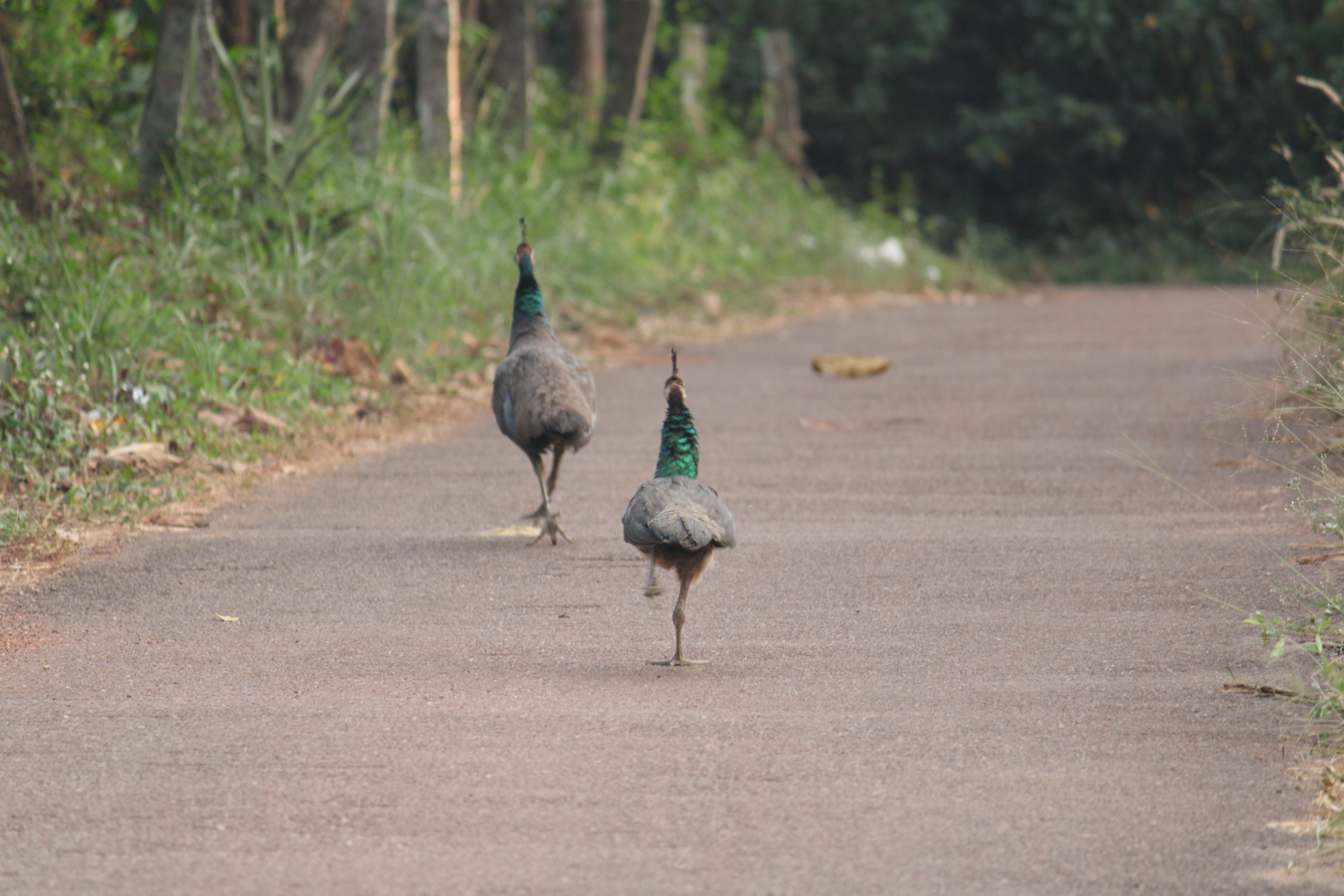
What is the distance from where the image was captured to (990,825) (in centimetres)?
371

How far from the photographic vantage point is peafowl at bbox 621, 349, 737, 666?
189 inches

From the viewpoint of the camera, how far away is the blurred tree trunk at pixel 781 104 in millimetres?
24828

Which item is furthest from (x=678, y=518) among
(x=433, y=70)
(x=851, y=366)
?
(x=433, y=70)

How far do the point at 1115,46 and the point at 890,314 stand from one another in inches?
399

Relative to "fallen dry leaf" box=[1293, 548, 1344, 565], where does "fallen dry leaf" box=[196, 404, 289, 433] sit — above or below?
below

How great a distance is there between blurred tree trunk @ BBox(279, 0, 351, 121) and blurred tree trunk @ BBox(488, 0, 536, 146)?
11.4 feet

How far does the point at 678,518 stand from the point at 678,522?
0.02m

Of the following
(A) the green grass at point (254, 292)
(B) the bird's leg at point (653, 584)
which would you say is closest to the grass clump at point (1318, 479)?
(B) the bird's leg at point (653, 584)

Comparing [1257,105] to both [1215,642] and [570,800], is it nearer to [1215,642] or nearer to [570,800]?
[1215,642]

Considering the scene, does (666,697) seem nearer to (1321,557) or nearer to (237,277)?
(1321,557)

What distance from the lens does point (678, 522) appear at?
4797mm

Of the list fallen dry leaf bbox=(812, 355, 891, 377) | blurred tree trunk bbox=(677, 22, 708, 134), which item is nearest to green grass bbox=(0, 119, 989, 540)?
fallen dry leaf bbox=(812, 355, 891, 377)

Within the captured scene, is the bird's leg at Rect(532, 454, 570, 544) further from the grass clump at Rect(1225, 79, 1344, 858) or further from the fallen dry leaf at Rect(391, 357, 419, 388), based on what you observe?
the fallen dry leaf at Rect(391, 357, 419, 388)

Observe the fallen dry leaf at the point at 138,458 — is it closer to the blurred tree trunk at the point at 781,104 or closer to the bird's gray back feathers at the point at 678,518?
the bird's gray back feathers at the point at 678,518
